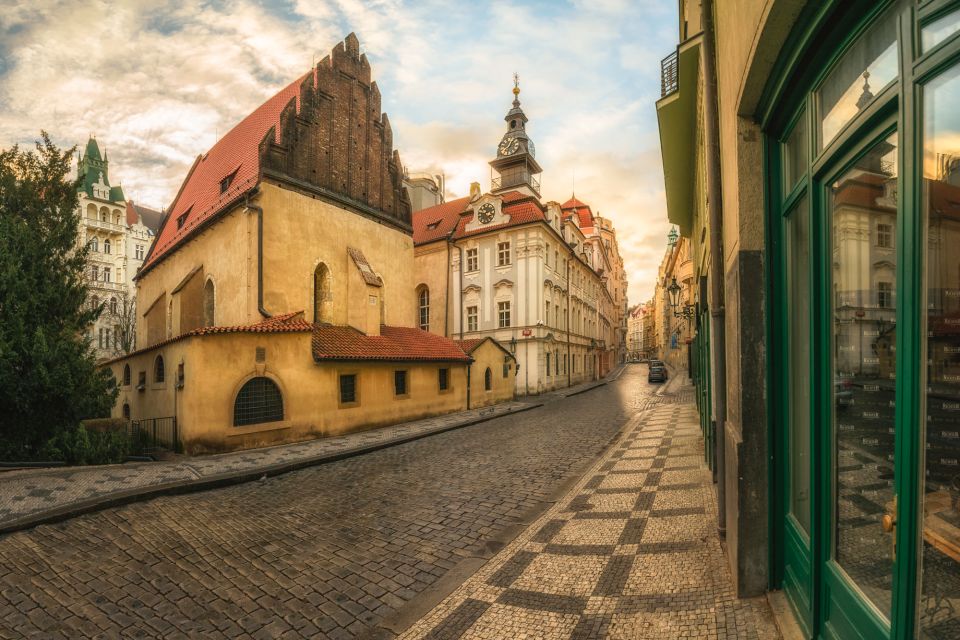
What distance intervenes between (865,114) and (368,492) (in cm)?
764

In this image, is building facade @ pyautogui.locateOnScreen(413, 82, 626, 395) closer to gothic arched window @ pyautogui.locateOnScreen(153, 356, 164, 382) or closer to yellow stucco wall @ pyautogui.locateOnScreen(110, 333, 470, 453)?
yellow stucco wall @ pyautogui.locateOnScreen(110, 333, 470, 453)

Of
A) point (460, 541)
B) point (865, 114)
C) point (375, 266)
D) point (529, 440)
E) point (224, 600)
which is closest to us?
point (865, 114)

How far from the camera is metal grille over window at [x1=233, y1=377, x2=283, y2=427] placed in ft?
39.2

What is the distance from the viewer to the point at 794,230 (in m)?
3.07

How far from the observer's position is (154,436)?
12484mm

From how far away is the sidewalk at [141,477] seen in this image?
612 centimetres

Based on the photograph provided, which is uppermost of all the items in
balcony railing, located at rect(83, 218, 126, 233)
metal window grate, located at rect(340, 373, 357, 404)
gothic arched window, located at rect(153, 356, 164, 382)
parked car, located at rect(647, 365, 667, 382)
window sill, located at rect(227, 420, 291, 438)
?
balcony railing, located at rect(83, 218, 126, 233)

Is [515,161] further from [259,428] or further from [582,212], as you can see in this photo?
[259,428]

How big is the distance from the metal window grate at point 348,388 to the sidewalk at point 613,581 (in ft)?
31.9

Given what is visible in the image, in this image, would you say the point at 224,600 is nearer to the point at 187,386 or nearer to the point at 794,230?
the point at 794,230

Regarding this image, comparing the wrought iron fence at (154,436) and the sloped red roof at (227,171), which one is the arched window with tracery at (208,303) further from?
the wrought iron fence at (154,436)

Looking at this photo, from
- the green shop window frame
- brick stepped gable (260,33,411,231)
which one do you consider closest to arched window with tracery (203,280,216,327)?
brick stepped gable (260,33,411,231)

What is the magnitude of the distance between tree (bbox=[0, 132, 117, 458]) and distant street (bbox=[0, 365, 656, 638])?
206 inches

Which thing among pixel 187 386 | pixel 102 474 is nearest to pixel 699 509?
pixel 102 474
